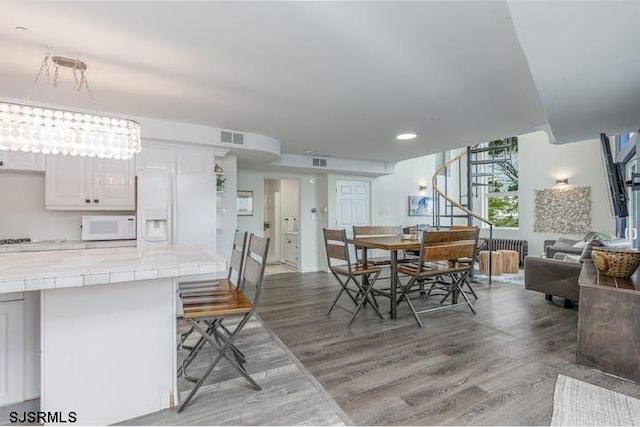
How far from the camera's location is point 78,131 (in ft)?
7.04

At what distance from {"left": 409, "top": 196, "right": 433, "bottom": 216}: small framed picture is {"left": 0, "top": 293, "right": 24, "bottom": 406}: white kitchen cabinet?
659cm

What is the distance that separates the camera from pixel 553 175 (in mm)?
6555

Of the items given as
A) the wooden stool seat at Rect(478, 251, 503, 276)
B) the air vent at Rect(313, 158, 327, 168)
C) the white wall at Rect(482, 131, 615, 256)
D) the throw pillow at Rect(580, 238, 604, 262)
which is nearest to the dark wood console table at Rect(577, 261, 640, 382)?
the throw pillow at Rect(580, 238, 604, 262)

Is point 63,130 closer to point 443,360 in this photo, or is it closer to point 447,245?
point 443,360

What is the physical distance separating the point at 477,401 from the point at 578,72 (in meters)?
2.01

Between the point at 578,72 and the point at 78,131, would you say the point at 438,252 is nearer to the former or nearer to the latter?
the point at 578,72

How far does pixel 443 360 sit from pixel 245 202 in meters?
4.52

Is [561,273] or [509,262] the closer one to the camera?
[561,273]

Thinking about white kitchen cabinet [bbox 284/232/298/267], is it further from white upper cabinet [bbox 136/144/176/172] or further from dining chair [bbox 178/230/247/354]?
dining chair [bbox 178/230/247/354]

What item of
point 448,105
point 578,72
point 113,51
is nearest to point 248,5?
point 113,51

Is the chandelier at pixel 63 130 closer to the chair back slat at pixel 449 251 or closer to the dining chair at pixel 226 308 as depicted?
the dining chair at pixel 226 308

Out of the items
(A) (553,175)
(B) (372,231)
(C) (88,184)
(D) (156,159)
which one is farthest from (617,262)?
(A) (553,175)

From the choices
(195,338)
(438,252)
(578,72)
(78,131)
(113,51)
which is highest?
(113,51)

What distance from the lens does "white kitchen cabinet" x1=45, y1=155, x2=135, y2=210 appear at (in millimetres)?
3234
